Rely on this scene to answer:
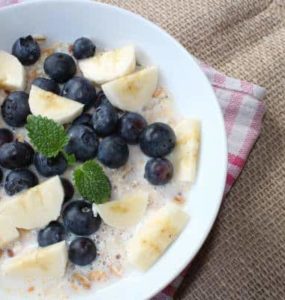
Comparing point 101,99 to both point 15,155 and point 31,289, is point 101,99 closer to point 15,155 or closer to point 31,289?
point 15,155

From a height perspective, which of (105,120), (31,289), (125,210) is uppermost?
(105,120)

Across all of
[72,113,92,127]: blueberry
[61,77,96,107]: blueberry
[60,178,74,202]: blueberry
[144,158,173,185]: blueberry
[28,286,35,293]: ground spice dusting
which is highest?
[61,77,96,107]: blueberry

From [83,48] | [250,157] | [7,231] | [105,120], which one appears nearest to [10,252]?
[7,231]

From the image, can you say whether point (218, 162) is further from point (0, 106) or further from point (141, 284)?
point (0, 106)

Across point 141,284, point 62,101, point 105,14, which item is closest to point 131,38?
point 105,14

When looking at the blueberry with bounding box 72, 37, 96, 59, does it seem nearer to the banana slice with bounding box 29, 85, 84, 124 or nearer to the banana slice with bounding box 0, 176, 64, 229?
the banana slice with bounding box 29, 85, 84, 124

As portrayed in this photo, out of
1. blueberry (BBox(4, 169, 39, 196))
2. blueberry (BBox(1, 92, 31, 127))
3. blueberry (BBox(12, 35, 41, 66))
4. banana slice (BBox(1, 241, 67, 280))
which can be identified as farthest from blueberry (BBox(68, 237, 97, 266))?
blueberry (BBox(12, 35, 41, 66))

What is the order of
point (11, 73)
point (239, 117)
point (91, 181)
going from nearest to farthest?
point (91, 181), point (11, 73), point (239, 117)

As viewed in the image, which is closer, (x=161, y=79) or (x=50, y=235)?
(x=50, y=235)
